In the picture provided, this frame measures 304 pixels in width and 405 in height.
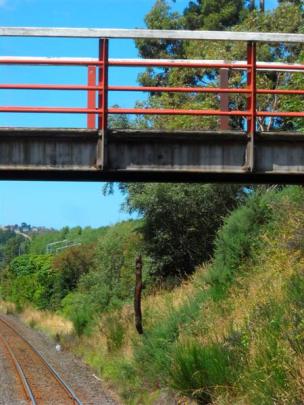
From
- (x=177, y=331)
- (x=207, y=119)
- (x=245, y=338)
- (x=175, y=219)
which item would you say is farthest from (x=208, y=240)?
(x=245, y=338)

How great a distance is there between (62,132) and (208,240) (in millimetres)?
16590

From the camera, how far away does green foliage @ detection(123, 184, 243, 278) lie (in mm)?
24734

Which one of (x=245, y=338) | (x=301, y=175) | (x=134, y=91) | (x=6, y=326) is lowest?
(x=6, y=326)

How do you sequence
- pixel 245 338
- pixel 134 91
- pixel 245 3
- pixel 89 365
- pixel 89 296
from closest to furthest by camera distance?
pixel 134 91, pixel 245 338, pixel 89 365, pixel 89 296, pixel 245 3

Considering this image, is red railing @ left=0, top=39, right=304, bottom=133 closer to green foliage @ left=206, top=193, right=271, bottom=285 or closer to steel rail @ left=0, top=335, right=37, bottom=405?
green foliage @ left=206, top=193, right=271, bottom=285

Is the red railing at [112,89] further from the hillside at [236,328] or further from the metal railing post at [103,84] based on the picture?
the hillside at [236,328]

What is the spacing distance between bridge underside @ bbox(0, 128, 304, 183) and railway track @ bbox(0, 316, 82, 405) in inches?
323

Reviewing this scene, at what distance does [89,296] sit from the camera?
31.4m

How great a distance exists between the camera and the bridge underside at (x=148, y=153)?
9.46 metres

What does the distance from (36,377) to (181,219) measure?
25.3 ft

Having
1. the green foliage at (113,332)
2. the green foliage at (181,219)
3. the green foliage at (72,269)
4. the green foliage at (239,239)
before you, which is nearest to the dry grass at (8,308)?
the green foliage at (72,269)

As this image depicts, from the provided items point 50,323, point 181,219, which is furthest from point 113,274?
point 50,323

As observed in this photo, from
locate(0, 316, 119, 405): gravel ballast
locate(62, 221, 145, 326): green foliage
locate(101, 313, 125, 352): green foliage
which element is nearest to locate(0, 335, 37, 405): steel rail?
locate(0, 316, 119, 405): gravel ballast

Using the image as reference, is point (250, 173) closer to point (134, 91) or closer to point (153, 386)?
point (134, 91)
